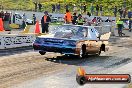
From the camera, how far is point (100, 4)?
59906mm

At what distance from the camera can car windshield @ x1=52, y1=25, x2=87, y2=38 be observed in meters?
15.3

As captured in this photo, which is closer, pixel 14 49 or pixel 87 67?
pixel 87 67

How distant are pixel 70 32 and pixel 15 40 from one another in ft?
15.1

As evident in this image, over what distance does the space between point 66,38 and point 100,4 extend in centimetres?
4580

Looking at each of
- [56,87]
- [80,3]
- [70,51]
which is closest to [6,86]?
[56,87]

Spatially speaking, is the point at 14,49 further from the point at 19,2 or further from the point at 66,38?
the point at 19,2

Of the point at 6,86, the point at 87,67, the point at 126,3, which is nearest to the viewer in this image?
the point at 6,86

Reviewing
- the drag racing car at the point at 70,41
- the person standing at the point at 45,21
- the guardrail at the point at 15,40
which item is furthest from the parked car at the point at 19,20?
the drag racing car at the point at 70,41

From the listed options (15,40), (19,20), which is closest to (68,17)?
(15,40)

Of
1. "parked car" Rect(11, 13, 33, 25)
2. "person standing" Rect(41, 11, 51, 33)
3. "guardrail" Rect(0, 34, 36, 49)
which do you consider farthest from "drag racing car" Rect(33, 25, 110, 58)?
"parked car" Rect(11, 13, 33, 25)

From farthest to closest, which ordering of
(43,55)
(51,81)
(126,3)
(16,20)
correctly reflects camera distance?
(126,3) → (16,20) → (43,55) → (51,81)

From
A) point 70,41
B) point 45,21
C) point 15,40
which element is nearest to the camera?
point 70,41

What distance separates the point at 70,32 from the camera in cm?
1551

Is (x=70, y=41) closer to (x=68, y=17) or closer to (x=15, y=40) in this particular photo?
(x=15, y=40)
